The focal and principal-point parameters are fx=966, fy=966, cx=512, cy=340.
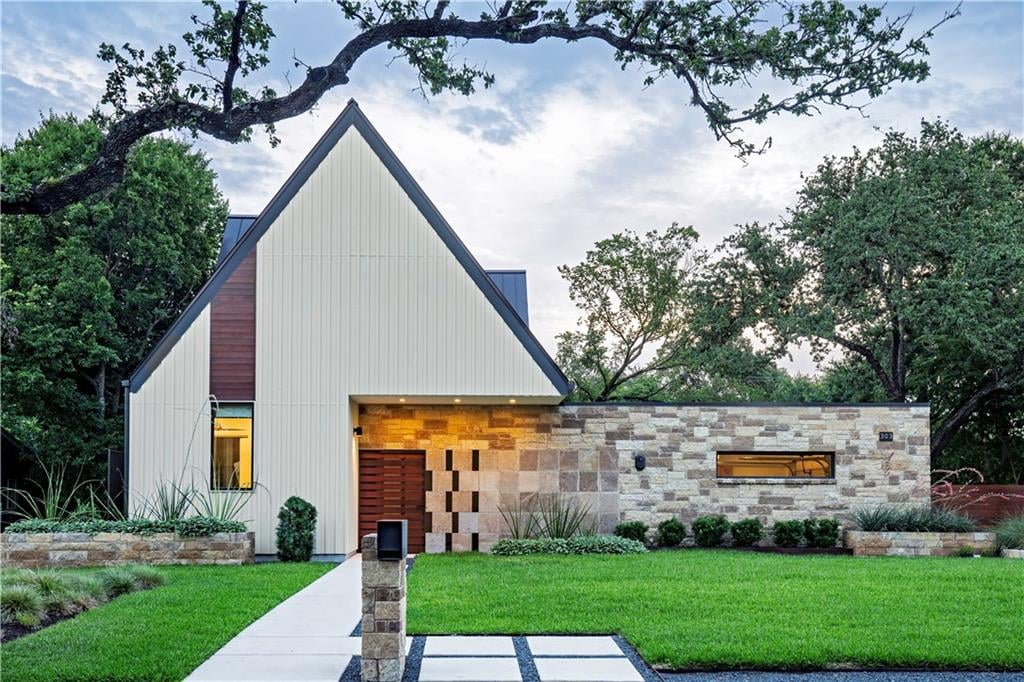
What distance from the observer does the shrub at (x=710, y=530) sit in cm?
1733

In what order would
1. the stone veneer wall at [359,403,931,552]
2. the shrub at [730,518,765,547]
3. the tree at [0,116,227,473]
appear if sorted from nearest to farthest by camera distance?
the shrub at [730,518,765,547]
the stone veneer wall at [359,403,931,552]
the tree at [0,116,227,473]

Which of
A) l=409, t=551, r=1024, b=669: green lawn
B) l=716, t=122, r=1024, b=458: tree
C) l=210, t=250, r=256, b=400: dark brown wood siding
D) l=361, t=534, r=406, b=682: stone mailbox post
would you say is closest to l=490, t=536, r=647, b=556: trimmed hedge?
l=409, t=551, r=1024, b=669: green lawn

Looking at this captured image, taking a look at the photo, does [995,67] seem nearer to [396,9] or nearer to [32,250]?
[396,9]

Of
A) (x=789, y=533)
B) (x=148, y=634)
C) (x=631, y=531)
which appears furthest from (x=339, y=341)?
(x=789, y=533)

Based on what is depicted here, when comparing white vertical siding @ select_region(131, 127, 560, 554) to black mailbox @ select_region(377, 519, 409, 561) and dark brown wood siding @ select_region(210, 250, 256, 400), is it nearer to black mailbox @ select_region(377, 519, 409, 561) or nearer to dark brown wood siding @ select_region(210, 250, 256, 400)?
dark brown wood siding @ select_region(210, 250, 256, 400)

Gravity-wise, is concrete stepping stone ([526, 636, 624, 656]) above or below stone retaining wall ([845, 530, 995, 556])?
above

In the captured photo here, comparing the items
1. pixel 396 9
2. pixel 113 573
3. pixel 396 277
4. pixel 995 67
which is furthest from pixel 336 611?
pixel 995 67

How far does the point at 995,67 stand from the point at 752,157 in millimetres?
9937

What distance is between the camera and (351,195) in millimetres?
16156

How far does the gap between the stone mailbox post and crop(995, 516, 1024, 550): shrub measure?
1344 centimetres

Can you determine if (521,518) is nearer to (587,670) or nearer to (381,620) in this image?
(587,670)

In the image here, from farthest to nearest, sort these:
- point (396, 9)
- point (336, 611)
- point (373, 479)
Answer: point (373, 479) → point (336, 611) → point (396, 9)

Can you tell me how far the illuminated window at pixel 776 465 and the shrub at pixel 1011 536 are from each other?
114 inches

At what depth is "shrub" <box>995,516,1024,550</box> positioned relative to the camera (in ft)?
53.1
